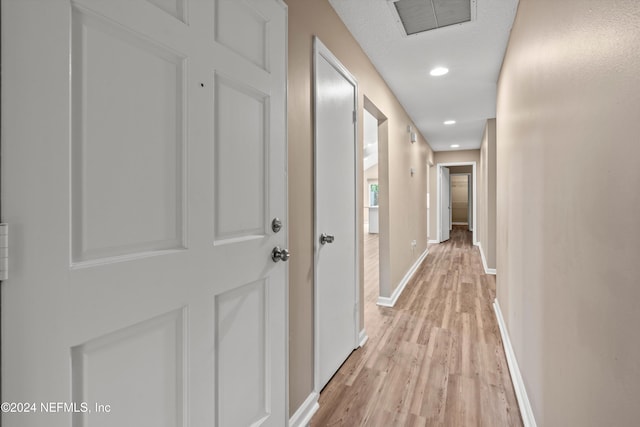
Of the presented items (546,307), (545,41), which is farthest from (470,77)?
(546,307)

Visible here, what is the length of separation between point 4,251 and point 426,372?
2214mm

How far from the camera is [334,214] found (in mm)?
2014

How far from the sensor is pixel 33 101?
593mm

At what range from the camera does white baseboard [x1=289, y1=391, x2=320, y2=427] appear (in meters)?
1.52

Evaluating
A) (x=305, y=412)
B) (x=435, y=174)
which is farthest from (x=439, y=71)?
(x=435, y=174)

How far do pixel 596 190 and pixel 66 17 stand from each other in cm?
131

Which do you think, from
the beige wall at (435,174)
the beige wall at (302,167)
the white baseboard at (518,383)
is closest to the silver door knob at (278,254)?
the beige wall at (302,167)

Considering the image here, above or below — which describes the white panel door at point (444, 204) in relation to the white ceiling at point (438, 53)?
below

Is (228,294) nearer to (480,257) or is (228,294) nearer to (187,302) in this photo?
(187,302)

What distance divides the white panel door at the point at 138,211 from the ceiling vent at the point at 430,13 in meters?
1.07

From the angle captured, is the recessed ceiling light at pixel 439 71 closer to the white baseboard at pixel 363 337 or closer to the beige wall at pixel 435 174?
the white baseboard at pixel 363 337

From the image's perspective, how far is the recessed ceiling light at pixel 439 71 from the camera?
288 cm

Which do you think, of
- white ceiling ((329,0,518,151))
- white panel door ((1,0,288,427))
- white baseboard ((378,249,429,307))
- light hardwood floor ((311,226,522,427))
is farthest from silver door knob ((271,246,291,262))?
white baseboard ((378,249,429,307))

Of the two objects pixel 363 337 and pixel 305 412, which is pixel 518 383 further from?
pixel 305 412
